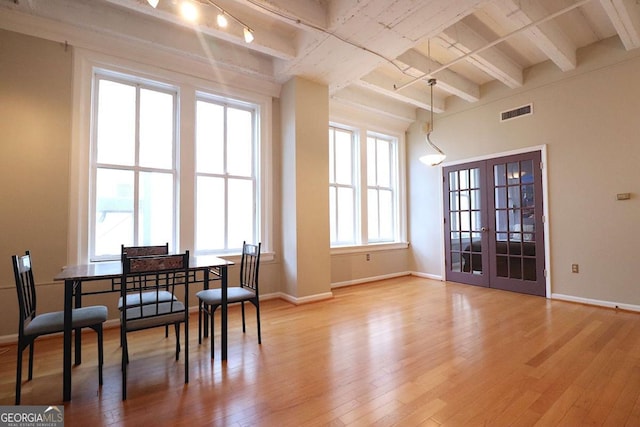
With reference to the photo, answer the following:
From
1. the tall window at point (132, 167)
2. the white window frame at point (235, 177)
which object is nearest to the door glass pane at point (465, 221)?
the white window frame at point (235, 177)

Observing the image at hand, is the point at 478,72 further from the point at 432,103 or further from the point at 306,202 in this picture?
the point at 306,202

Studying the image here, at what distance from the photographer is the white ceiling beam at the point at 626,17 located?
3031 millimetres

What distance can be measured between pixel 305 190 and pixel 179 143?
1.75 m

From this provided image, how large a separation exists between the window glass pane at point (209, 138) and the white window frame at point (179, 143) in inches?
7.1

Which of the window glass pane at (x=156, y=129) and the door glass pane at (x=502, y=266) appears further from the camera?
the door glass pane at (x=502, y=266)

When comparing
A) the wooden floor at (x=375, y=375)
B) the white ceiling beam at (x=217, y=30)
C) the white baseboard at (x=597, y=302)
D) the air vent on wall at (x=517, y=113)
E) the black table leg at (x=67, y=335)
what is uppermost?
the white ceiling beam at (x=217, y=30)

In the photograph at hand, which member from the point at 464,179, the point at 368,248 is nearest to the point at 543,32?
the point at 464,179

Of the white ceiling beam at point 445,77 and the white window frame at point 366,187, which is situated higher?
the white ceiling beam at point 445,77

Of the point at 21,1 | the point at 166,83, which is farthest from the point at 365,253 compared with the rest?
the point at 21,1

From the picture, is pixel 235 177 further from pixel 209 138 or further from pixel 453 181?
pixel 453 181

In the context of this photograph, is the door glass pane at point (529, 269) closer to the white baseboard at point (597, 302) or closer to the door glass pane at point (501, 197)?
the white baseboard at point (597, 302)

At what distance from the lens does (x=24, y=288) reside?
2.07m

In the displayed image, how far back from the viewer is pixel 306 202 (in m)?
4.35

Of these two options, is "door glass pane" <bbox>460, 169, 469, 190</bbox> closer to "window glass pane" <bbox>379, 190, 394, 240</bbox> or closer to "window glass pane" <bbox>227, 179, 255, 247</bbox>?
"window glass pane" <bbox>379, 190, 394, 240</bbox>
